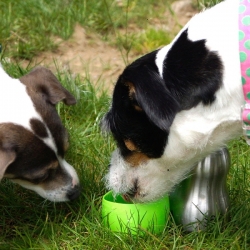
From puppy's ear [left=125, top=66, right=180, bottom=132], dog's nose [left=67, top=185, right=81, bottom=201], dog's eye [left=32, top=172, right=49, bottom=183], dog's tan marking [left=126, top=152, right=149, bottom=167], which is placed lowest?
dog's nose [left=67, top=185, right=81, bottom=201]

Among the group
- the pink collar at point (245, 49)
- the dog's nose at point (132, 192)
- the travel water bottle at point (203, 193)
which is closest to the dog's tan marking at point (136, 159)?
the dog's nose at point (132, 192)

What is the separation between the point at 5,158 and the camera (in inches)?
108

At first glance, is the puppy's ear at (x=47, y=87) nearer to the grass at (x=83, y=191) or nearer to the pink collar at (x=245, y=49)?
the grass at (x=83, y=191)

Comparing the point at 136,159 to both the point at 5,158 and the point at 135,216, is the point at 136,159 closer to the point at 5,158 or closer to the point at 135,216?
the point at 135,216

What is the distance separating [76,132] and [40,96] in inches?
30.0

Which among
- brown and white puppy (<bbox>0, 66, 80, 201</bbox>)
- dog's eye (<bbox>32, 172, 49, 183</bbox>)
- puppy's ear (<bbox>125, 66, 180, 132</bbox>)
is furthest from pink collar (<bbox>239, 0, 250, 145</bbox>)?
dog's eye (<bbox>32, 172, 49, 183</bbox>)

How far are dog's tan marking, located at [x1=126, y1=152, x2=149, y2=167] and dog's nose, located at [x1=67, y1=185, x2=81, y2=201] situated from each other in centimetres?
61

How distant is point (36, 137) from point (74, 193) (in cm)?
46

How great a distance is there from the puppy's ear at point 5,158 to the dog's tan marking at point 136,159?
1.90 ft

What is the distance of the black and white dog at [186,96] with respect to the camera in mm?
2238

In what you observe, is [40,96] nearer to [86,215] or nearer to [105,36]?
[86,215]

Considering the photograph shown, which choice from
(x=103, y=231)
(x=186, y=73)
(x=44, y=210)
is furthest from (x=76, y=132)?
(x=186, y=73)

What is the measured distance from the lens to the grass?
291 cm

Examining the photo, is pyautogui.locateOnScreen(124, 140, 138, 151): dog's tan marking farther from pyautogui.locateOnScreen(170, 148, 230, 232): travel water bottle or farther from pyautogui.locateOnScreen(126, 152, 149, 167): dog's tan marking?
pyautogui.locateOnScreen(170, 148, 230, 232): travel water bottle
